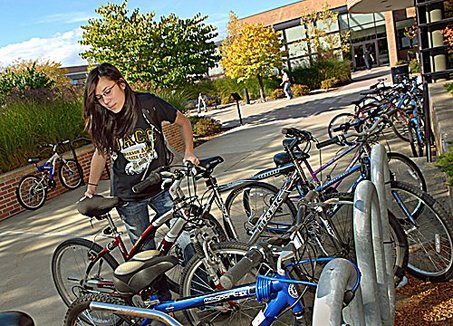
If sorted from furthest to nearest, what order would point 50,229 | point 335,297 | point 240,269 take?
point 50,229 < point 240,269 < point 335,297

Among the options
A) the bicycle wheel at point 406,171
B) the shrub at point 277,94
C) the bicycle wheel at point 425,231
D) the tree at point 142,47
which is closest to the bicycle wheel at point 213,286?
the bicycle wheel at point 425,231

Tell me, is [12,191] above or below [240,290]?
below

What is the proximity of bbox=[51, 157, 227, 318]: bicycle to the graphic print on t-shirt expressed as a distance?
0.22 m

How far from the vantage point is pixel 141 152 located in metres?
3.47

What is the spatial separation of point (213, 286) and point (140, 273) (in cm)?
66

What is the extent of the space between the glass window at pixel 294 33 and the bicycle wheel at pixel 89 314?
38822 millimetres

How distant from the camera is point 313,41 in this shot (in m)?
35.2

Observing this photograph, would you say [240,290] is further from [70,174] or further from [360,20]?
[360,20]

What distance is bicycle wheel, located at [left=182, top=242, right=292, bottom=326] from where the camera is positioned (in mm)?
3018

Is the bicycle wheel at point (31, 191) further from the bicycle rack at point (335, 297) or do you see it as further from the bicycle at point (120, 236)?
the bicycle rack at point (335, 297)

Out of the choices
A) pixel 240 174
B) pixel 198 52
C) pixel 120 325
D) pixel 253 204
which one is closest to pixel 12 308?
pixel 120 325

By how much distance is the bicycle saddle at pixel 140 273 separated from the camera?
2473mm

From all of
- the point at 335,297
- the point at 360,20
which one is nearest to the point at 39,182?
the point at 335,297

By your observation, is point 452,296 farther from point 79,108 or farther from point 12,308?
point 79,108
